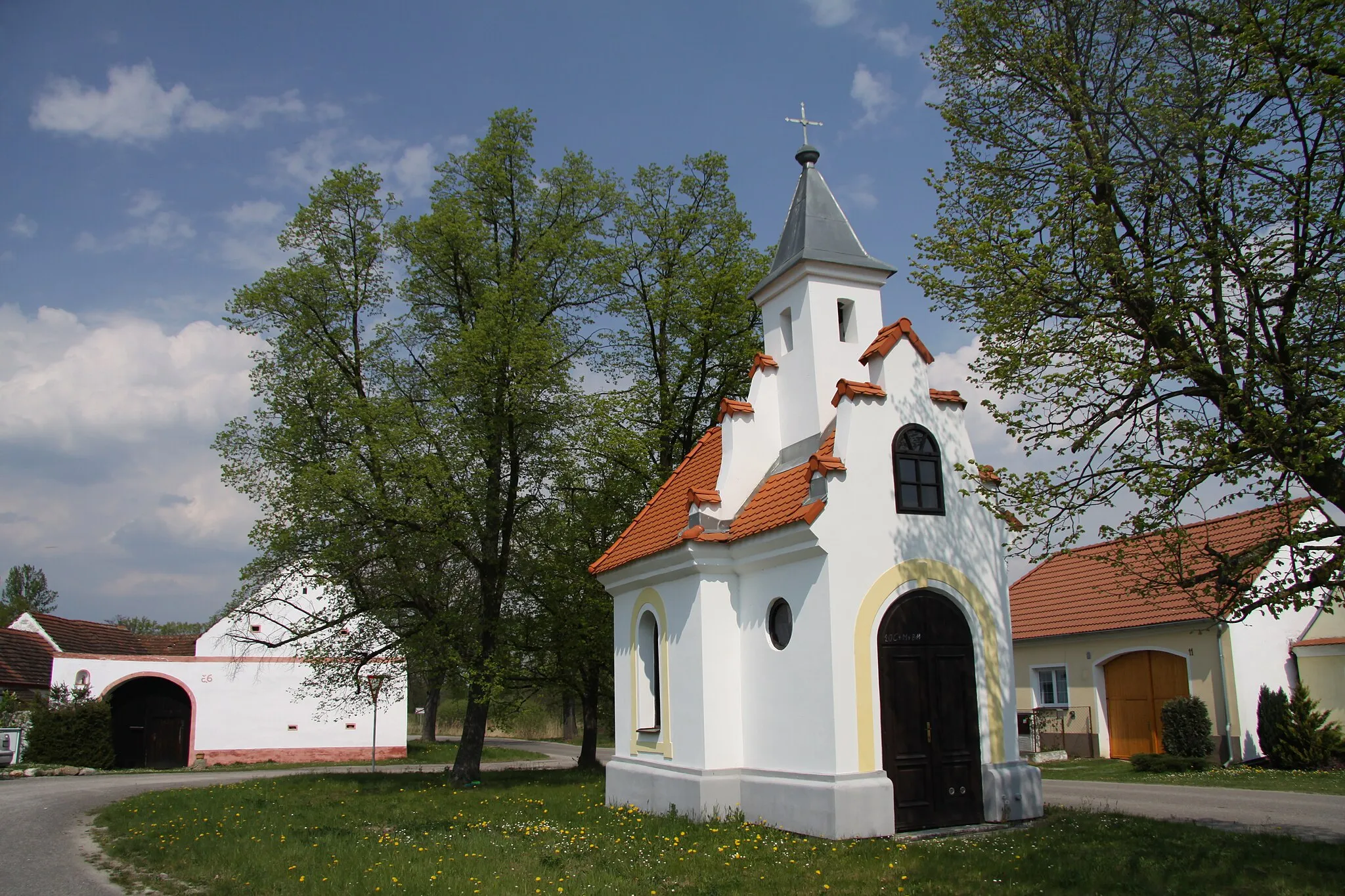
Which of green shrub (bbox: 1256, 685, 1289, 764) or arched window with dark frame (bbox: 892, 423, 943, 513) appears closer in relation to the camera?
arched window with dark frame (bbox: 892, 423, 943, 513)

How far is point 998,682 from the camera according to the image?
42.8ft

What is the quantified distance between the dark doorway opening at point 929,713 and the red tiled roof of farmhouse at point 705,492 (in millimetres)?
2028

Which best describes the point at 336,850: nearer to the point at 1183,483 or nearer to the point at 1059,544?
Answer: the point at 1059,544

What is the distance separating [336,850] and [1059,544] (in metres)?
9.53

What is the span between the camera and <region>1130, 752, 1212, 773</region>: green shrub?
64.9 feet

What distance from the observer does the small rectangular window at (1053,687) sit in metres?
25.5

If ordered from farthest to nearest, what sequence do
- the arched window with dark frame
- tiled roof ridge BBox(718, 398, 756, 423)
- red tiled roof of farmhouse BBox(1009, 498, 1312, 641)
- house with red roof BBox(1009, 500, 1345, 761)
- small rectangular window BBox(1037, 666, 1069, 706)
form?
small rectangular window BBox(1037, 666, 1069, 706) → red tiled roof of farmhouse BBox(1009, 498, 1312, 641) → house with red roof BBox(1009, 500, 1345, 761) → tiled roof ridge BBox(718, 398, 756, 423) → the arched window with dark frame

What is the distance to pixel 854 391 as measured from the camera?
42.1 ft

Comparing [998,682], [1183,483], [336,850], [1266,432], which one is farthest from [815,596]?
[336,850]

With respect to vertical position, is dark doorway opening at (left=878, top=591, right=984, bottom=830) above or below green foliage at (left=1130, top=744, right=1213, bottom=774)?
above

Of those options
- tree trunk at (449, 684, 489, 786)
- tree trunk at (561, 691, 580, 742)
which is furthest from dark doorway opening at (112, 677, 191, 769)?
tree trunk at (561, 691, 580, 742)

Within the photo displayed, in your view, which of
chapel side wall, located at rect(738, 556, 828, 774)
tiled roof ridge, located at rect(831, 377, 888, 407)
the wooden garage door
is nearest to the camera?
chapel side wall, located at rect(738, 556, 828, 774)

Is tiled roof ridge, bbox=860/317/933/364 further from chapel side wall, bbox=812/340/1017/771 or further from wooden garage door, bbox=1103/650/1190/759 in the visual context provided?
wooden garage door, bbox=1103/650/1190/759

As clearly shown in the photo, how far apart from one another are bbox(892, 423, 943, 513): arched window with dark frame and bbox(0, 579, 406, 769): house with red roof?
2442cm
